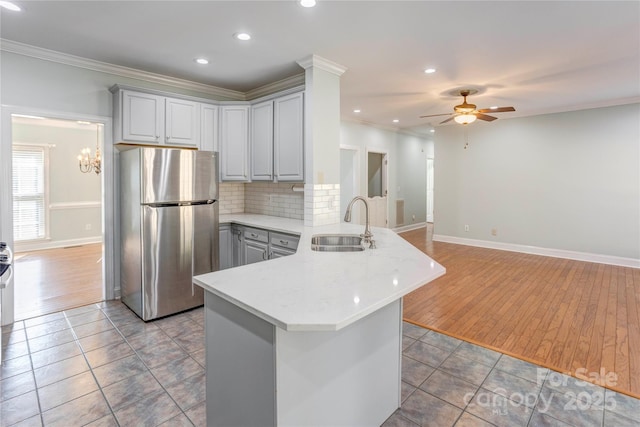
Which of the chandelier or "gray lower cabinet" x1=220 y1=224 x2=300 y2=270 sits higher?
the chandelier

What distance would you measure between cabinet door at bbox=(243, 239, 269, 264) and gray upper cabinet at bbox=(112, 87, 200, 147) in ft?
4.61

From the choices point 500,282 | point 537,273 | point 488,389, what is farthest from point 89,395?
point 537,273

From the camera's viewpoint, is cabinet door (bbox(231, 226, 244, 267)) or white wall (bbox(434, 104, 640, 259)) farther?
white wall (bbox(434, 104, 640, 259))

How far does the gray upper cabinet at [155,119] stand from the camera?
3457mm

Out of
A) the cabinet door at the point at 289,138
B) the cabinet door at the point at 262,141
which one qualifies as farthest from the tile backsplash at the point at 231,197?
the cabinet door at the point at 289,138

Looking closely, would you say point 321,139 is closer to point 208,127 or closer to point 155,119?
point 208,127

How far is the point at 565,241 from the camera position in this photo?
5.73 m

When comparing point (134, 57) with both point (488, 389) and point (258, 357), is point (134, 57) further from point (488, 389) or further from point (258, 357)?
point (488, 389)

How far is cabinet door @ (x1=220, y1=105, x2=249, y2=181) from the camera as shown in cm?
413

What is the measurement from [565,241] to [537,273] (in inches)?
57.6

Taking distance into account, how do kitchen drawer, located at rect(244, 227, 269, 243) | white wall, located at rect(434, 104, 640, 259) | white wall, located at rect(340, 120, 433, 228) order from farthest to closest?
white wall, located at rect(340, 120, 433, 228) < white wall, located at rect(434, 104, 640, 259) < kitchen drawer, located at rect(244, 227, 269, 243)

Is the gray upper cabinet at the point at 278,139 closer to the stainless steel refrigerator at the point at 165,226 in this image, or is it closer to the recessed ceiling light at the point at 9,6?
the stainless steel refrigerator at the point at 165,226

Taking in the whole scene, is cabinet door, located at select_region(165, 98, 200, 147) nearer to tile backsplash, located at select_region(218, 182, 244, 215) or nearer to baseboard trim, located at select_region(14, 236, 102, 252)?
tile backsplash, located at select_region(218, 182, 244, 215)

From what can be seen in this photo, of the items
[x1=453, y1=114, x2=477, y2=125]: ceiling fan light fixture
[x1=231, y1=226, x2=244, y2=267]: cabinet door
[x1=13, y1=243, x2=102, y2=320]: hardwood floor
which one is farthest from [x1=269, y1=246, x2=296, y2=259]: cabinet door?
[x1=453, y1=114, x2=477, y2=125]: ceiling fan light fixture
